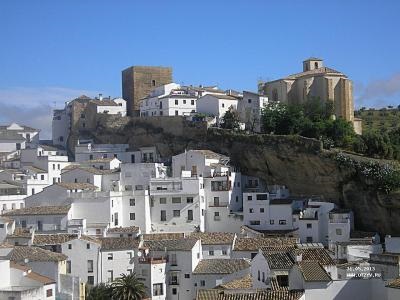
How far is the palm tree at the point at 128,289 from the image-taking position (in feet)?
125

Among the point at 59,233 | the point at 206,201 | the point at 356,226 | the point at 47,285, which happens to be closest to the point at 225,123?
the point at 206,201

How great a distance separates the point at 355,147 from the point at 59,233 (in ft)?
74.3

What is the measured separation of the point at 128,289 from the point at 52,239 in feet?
25.7

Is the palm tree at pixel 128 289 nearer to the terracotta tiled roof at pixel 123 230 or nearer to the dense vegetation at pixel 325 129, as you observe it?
the terracotta tiled roof at pixel 123 230

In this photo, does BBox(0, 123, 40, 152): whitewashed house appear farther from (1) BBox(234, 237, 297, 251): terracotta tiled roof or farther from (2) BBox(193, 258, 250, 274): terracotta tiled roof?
(2) BBox(193, 258, 250, 274): terracotta tiled roof

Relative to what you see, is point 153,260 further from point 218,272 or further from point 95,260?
point 218,272

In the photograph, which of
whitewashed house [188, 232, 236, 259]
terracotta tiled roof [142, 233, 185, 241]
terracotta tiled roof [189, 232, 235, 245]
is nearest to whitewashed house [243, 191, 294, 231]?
terracotta tiled roof [189, 232, 235, 245]

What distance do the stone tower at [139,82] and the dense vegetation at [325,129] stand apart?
1693cm

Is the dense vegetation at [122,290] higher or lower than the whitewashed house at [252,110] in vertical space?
lower

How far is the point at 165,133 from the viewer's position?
60.5 m

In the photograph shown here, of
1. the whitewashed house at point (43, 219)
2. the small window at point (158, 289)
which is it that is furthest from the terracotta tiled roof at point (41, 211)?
the small window at point (158, 289)

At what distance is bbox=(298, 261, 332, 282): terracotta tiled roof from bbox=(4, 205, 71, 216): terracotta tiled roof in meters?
23.0

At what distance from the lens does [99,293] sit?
39.3 m

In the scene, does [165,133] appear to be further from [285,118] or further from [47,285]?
[47,285]
